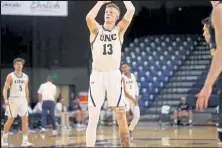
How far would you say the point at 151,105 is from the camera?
22.0 metres

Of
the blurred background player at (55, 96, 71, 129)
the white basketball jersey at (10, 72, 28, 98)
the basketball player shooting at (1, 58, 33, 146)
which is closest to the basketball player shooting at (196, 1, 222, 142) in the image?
the basketball player shooting at (1, 58, 33, 146)

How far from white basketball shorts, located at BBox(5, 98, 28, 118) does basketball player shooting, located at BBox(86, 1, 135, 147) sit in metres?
4.17

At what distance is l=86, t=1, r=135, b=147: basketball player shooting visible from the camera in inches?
228

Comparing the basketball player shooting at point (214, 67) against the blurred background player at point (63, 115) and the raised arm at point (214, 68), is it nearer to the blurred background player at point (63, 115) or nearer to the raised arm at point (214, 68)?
the raised arm at point (214, 68)

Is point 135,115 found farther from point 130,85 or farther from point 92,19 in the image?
point 92,19

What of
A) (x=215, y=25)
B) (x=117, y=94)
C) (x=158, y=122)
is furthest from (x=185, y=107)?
(x=215, y=25)

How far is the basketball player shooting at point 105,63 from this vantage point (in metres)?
5.79

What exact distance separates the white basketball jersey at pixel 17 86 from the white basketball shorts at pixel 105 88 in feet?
13.6

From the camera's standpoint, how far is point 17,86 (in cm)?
975

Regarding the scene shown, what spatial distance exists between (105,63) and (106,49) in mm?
184

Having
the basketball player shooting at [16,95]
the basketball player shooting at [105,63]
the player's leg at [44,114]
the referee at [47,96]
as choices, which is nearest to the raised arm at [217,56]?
the basketball player shooting at [105,63]

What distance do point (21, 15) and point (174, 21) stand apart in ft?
25.3

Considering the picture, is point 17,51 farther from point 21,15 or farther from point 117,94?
point 117,94

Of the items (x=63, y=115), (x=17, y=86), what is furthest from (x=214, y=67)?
(x=63, y=115)
